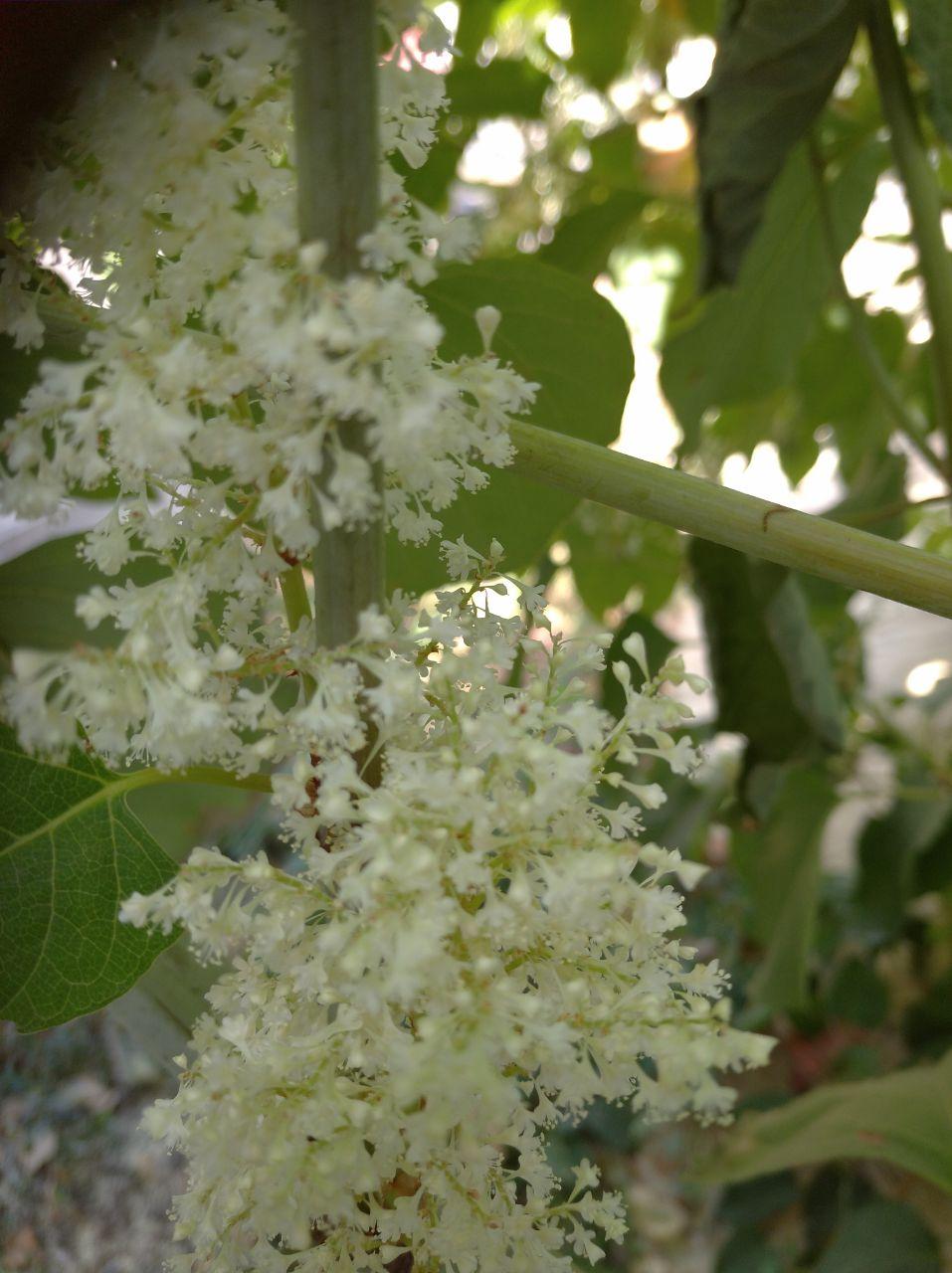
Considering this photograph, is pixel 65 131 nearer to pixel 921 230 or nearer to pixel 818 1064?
pixel 921 230

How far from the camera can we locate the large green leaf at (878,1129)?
659mm

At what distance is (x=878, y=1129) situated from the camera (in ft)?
2.18

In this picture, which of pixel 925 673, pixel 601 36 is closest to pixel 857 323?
pixel 601 36

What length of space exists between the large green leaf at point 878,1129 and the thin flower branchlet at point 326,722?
46 centimetres

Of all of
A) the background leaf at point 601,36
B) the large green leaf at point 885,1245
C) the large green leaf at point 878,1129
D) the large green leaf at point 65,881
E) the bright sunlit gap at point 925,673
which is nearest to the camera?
the large green leaf at point 65,881

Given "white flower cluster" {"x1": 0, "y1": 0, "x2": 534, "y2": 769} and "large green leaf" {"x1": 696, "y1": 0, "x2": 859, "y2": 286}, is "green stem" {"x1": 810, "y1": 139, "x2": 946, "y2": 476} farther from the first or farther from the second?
"white flower cluster" {"x1": 0, "y1": 0, "x2": 534, "y2": 769}

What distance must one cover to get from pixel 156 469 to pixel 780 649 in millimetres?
491

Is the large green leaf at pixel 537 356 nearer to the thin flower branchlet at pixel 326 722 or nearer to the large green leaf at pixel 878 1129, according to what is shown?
the thin flower branchlet at pixel 326 722

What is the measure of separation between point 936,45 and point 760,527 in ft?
1.35

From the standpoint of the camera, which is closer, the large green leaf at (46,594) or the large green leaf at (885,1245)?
the large green leaf at (46,594)

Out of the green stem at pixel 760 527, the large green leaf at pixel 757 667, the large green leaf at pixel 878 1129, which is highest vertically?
the large green leaf at pixel 757 667

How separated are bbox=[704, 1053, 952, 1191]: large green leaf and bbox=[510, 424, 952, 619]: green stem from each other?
48cm

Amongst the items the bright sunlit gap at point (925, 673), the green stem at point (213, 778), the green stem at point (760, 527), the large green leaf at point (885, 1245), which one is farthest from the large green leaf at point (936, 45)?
the bright sunlit gap at point (925, 673)

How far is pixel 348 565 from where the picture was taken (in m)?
0.26
